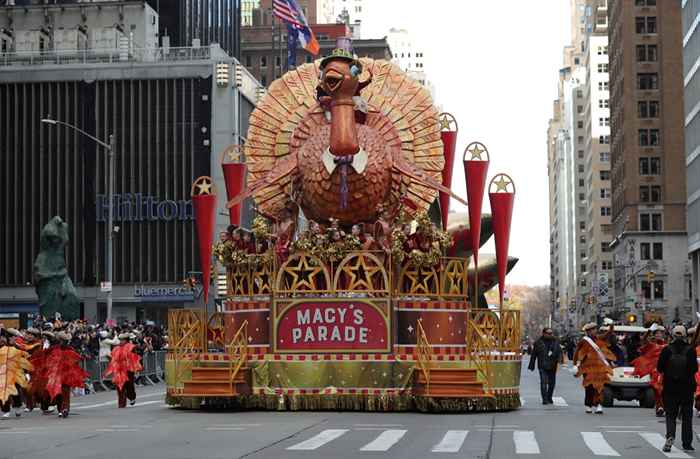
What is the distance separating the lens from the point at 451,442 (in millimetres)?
19312

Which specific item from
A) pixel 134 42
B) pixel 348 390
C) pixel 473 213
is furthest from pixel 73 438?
pixel 134 42

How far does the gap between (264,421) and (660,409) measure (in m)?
7.47

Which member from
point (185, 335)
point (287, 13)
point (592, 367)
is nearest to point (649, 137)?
point (287, 13)

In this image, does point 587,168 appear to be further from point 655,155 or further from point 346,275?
point 346,275

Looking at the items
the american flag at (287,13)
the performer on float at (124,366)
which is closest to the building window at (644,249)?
the american flag at (287,13)

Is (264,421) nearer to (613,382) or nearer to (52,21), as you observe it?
(613,382)

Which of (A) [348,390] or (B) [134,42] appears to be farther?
(B) [134,42]

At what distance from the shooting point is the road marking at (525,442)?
18083 millimetres

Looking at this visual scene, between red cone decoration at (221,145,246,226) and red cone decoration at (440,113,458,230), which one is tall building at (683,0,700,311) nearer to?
red cone decoration at (440,113,458,230)

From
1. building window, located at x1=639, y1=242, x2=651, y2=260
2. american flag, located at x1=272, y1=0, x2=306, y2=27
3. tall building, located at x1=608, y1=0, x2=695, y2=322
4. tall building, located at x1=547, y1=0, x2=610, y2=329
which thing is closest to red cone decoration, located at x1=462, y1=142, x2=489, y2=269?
american flag, located at x1=272, y1=0, x2=306, y2=27

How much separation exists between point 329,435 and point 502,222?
11.4 m

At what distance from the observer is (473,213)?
3125 cm

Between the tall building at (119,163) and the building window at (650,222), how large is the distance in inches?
1289

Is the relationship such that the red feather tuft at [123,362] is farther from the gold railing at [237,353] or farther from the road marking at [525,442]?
the road marking at [525,442]
